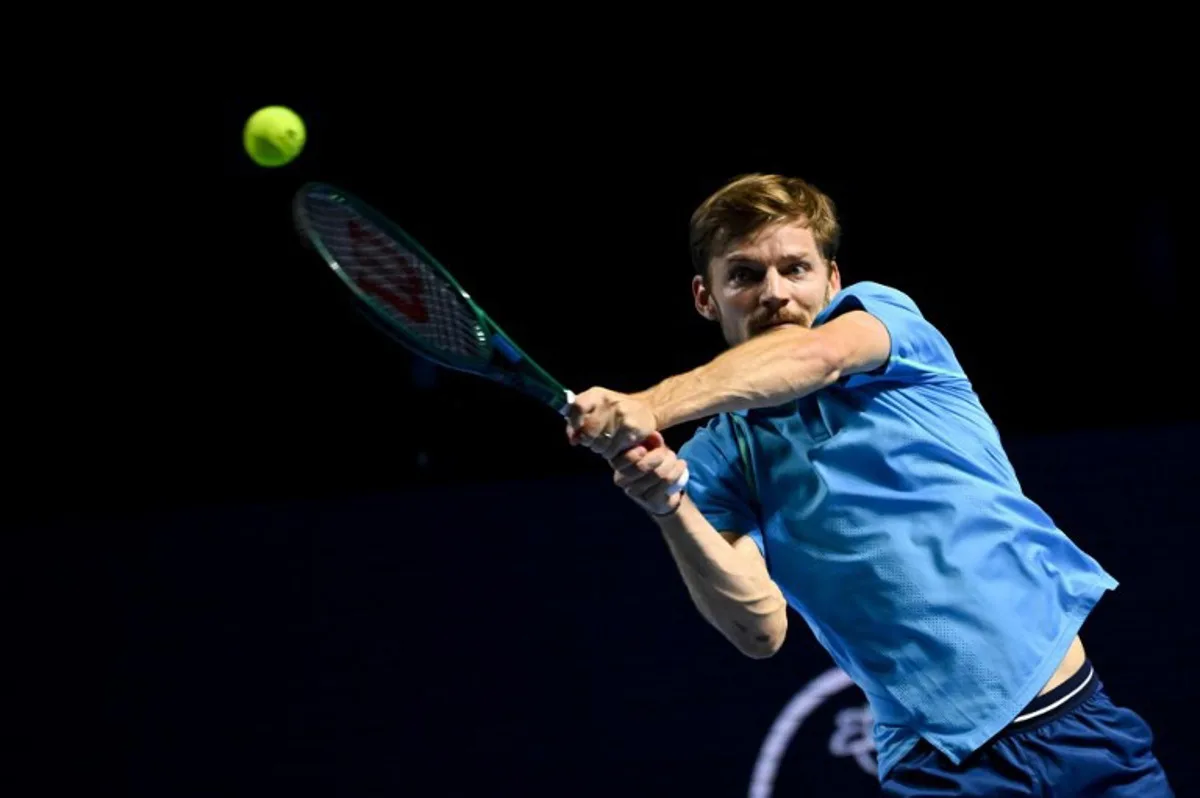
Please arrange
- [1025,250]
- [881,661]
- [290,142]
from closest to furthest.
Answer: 1. [881,661]
2. [290,142]
3. [1025,250]

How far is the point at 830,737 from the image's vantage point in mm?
→ 4148

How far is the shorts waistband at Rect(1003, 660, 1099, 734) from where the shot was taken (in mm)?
2357

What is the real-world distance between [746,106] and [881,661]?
3.32m

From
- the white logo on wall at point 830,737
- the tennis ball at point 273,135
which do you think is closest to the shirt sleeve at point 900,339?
the white logo on wall at point 830,737

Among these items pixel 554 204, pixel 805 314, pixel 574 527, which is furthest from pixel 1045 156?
pixel 805 314

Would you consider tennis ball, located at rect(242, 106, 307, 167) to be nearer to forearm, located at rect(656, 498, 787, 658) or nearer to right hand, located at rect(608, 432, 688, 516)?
forearm, located at rect(656, 498, 787, 658)

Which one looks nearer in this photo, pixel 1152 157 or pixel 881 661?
pixel 881 661

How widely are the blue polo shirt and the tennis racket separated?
256mm

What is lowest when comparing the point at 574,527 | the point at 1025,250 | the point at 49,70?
the point at 574,527

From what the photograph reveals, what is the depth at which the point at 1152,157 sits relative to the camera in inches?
213

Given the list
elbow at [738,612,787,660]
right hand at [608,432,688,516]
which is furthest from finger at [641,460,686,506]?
elbow at [738,612,787,660]

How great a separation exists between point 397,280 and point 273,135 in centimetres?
241

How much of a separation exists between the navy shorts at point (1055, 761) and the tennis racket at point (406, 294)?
568 millimetres

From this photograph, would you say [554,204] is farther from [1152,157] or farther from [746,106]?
[1152,157]
